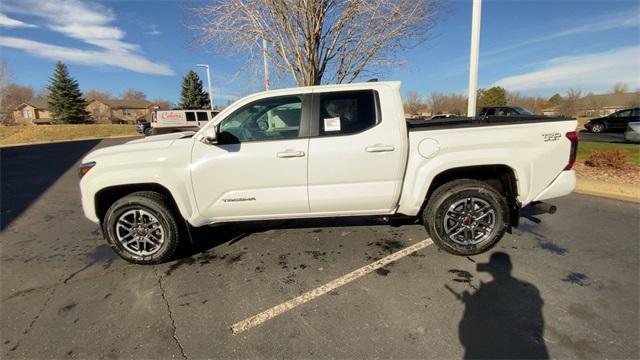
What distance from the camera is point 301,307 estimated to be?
2.74 metres

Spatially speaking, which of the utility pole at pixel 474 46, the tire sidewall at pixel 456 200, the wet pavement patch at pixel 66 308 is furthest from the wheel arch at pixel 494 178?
the utility pole at pixel 474 46

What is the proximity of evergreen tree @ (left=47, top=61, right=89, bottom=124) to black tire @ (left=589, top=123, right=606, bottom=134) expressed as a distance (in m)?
62.0

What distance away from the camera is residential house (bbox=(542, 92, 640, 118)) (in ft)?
163

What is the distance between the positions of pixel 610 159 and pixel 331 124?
7.03m

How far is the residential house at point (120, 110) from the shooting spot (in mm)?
73938

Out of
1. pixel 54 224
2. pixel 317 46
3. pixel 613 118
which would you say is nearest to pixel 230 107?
pixel 54 224

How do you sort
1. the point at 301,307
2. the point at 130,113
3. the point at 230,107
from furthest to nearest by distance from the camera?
1. the point at 130,113
2. the point at 230,107
3. the point at 301,307

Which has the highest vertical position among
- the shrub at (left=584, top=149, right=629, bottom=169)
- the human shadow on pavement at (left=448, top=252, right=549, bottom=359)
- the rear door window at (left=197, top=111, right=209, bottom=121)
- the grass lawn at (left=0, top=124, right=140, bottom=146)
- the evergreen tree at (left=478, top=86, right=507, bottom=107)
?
the evergreen tree at (left=478, top=86, right=507, bottom=107)

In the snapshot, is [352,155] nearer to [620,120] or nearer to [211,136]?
[211,136]

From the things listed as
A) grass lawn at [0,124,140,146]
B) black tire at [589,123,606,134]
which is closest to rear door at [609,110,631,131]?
black tire at [589,123,606,134]

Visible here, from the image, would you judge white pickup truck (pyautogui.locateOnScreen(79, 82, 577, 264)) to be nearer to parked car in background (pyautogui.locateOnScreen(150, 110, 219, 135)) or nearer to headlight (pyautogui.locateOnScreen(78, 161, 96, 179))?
headlight (pyautogui.locateOnScreen(78, 161, 96, 179))

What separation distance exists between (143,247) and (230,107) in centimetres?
192

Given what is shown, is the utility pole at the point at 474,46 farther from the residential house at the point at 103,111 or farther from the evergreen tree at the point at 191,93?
the residential house at the point at 103,111

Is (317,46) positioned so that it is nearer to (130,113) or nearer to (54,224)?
(54,224)
